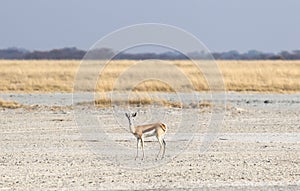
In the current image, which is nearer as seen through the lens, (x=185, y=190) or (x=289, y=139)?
(x=185, y=190)

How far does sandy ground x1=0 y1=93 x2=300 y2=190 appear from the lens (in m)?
13.3

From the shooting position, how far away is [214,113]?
1126 inches

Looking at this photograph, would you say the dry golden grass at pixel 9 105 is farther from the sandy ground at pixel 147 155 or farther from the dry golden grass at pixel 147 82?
the dry golden grass at pixel 147 82

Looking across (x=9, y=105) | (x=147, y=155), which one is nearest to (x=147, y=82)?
(x=9, y=105)

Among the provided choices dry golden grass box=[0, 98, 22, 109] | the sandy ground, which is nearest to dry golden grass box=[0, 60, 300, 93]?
dry golden grass box=[0, 98, 22, 109]

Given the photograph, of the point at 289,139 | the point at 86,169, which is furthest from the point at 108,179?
the point at 289,139

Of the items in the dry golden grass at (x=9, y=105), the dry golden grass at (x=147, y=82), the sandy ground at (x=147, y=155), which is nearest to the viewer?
the sandy ground at (x=147, y=155)

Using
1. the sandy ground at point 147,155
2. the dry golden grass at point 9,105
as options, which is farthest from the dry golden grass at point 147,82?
the sandy ground at point 147,155

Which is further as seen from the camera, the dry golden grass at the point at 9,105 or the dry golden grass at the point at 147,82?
the dry golden grass at the point at 147,82

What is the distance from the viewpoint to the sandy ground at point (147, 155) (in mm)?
13312

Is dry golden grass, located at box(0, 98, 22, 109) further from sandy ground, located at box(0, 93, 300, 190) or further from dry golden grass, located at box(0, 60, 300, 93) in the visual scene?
dry golden grass, located at box(0, 60, 300, 93)

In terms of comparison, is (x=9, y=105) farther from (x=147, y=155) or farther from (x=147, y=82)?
(x=147, y=155)

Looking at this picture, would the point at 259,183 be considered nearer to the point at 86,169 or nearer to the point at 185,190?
the point at 185,190

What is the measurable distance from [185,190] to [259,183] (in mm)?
1404
